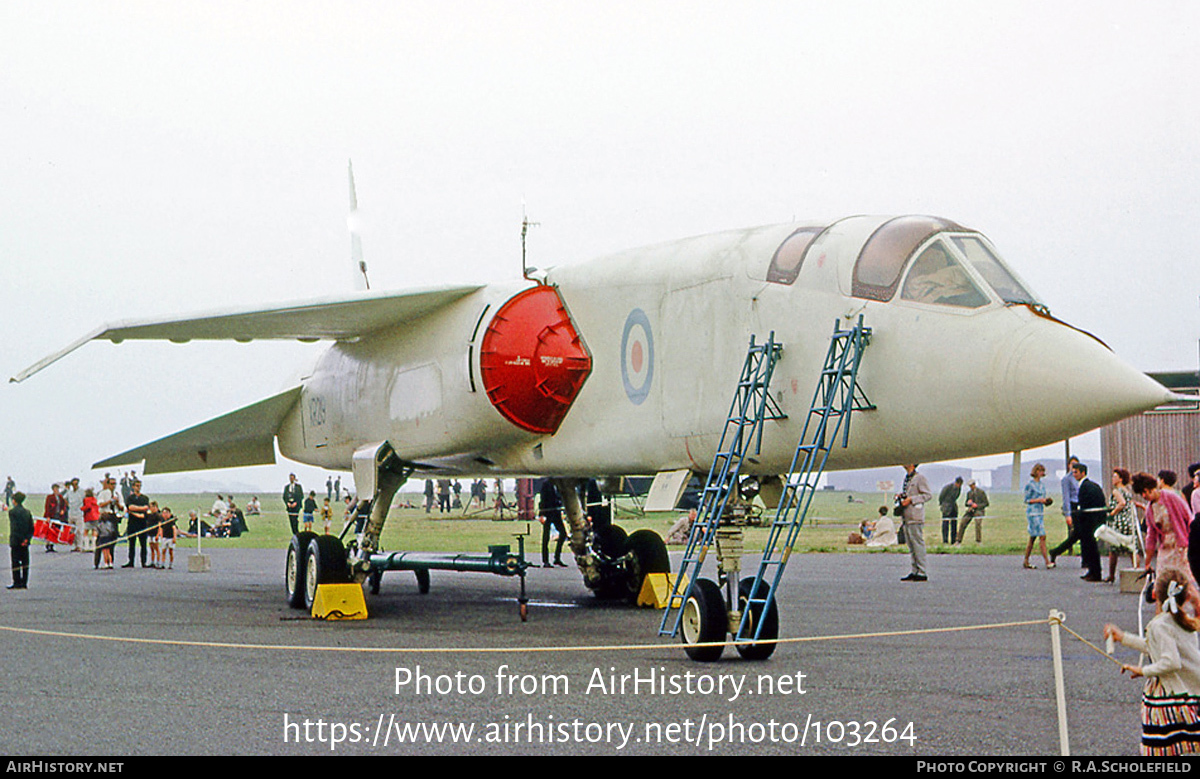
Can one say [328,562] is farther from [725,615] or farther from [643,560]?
[725,615]

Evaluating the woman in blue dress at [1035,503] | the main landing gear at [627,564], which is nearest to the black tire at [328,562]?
the main landing gear at [627,564]

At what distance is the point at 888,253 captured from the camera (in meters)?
7.67

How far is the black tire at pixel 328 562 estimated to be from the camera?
39.7ft

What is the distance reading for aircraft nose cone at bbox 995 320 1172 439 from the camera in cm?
638

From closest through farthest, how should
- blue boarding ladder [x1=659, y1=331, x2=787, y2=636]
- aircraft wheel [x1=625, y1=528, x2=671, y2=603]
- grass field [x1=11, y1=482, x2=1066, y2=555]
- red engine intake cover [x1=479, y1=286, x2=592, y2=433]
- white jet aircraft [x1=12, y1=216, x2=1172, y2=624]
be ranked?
white jet aircraft [x1=12, y1=216, x2=1172, y2=624] → blue boarding ladder [x1=659, y1=331, x2=787, y2=636] → red engine intake cover [x1=479, y1=286, x2=592, y2=433] → aircraft wheel [x1=625, y1=528, x2=671, y2=603] → grass field [x1=11, y1=482, x2=1066, y2=555]

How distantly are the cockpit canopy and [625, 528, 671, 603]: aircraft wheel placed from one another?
18.8 feet

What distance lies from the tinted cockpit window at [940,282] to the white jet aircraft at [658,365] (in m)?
0.01

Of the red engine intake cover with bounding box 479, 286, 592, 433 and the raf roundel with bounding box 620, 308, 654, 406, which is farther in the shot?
the red engine intake cover with bounding box 479, 286, 592, 433

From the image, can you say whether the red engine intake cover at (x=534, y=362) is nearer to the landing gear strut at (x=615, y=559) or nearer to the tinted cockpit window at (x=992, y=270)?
the landing gear strut at (x=615, y=559)

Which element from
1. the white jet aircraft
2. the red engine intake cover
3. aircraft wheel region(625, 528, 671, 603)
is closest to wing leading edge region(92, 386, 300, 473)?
the white jet aircraft

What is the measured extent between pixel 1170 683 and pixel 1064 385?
6.16 ft

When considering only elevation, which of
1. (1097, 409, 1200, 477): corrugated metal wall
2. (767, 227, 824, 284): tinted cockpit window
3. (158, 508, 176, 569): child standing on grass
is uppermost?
(767, 227, 824, 284): tinted cockpit window

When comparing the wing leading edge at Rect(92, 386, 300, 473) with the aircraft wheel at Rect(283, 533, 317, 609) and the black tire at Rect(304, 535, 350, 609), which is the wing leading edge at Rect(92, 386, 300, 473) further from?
the black tire at Rect(304, 535, 350, 609)

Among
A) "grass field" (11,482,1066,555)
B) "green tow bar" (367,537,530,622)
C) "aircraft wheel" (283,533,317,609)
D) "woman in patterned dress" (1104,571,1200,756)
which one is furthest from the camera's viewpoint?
"grass field" (11,482,1066,555)
